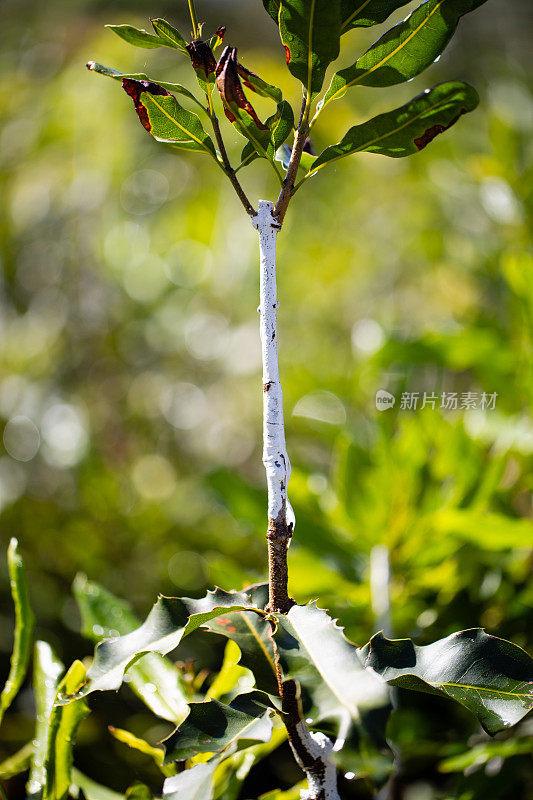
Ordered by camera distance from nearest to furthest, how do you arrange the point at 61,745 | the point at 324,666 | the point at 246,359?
the point at 324,666
the point at 61,745
the point at 246,359

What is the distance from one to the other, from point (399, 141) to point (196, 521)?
93 cm

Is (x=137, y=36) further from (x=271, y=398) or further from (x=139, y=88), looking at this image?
(x=271, y=398)

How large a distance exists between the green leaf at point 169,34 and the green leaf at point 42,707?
0.35 m

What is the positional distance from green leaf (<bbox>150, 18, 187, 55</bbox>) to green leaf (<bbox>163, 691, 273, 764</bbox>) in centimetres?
29

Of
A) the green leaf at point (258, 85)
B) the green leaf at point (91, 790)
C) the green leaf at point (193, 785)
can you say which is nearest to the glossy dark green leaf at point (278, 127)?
the green leaf at point (258, 85)

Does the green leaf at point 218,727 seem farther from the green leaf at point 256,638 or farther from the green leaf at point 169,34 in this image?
the green leaf at point 169,34

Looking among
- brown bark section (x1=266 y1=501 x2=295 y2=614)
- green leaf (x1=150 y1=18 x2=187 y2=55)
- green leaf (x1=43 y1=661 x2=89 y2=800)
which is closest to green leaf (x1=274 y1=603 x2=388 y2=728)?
brown bark section (x1=266 y1=501 x2=295 y2=614)

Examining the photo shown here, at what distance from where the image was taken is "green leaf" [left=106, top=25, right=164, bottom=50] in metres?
0.28

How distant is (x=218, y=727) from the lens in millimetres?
266

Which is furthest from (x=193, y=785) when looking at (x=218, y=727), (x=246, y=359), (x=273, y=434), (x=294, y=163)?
(x=246, y=359)

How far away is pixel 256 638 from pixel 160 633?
0.16 ft

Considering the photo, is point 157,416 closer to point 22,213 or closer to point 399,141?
point 22,213

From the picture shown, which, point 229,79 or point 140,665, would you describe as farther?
point 140,665

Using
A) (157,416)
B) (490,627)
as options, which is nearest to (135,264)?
(157,416)
